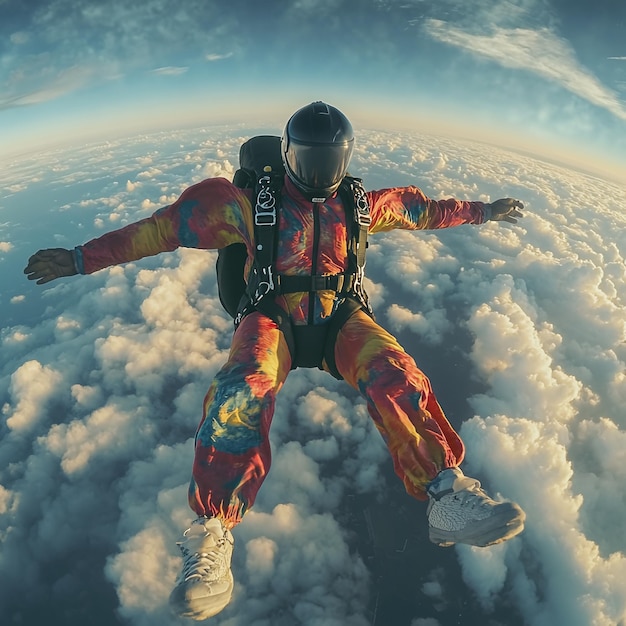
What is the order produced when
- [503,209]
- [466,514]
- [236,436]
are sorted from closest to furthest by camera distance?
[466,514] → [236,436] → [503,209]

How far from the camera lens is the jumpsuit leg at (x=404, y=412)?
6.61 feet

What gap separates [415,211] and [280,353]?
1.85m

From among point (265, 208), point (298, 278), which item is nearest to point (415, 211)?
point (298, 278)

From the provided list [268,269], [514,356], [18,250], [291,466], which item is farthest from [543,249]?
[18,250]

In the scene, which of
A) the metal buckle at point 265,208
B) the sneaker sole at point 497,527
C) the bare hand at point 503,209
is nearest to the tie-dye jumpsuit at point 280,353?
the metal buckle at point 265,208

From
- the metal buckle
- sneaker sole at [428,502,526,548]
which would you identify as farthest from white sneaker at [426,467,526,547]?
the metal buckle

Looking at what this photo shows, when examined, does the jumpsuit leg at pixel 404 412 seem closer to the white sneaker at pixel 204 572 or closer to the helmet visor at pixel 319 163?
the white sneaker at pixel 204 572

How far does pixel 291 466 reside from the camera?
47.8m

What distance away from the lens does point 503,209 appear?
3574 mm

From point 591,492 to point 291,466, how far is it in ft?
124

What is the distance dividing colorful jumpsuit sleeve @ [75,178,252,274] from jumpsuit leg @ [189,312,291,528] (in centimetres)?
94

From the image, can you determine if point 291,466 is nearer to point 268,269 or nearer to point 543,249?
point 268,269

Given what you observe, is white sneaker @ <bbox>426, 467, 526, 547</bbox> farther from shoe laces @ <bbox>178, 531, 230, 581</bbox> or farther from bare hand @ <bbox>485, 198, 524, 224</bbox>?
bare hand @ <bbox>485, 198, 524, 224</bbox>

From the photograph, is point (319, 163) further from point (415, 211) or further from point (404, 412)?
point (404, 412)
